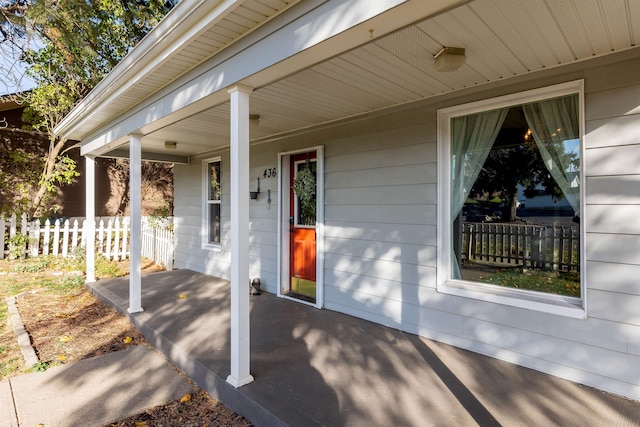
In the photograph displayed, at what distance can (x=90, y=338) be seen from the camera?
362cm

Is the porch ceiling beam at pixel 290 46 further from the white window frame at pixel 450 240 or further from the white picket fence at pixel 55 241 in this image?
the white picket fence at pixel 55 241

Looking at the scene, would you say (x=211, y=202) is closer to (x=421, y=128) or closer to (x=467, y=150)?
(x=421, y=128)

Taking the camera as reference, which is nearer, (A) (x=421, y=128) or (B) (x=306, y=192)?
(A) (x=421, y=128)

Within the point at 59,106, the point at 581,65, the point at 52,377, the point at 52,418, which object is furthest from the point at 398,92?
the point at 59,106

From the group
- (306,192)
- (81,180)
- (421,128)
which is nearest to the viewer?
(421,128)

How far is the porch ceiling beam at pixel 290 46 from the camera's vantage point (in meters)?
1.68

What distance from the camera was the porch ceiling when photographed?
73.7 inches

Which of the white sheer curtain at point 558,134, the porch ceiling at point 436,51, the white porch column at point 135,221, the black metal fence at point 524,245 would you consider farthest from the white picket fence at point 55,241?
the white sheer curtain at point 558,134

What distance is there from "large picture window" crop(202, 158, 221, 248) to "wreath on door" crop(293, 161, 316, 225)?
7.01ft

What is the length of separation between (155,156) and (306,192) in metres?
3.50

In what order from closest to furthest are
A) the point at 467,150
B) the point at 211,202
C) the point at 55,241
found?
the point at 467,150
the point at 211,202
the point at 55,241

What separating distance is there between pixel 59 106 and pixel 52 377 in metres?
8.24

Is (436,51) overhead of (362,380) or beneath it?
overhead

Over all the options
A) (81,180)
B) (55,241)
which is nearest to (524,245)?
(55,241)
